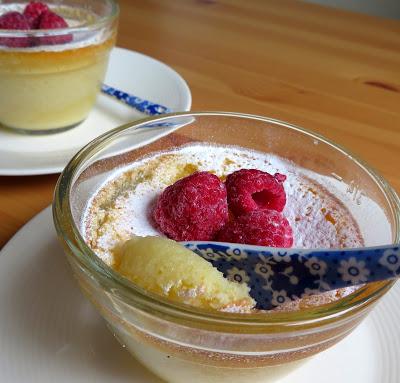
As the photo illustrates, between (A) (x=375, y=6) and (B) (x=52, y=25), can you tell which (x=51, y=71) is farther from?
(A) (x=375, y=6)

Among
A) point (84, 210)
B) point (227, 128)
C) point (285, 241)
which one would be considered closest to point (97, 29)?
point (227, 128)

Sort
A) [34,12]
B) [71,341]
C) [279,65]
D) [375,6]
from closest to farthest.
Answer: [71,341]
[34,12]
[279,65]
[375,6]

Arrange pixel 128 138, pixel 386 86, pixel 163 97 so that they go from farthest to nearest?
pixel 386 86, pixel 163 97, pixel 128 138

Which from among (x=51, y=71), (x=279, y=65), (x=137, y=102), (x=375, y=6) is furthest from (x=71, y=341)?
(x=375, y=6)

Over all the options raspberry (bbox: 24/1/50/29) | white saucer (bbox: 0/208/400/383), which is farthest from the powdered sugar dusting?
raspberry (bbox: 24/1/50/29)

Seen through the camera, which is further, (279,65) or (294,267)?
(279,65)

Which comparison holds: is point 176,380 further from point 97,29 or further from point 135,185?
point 97,29
